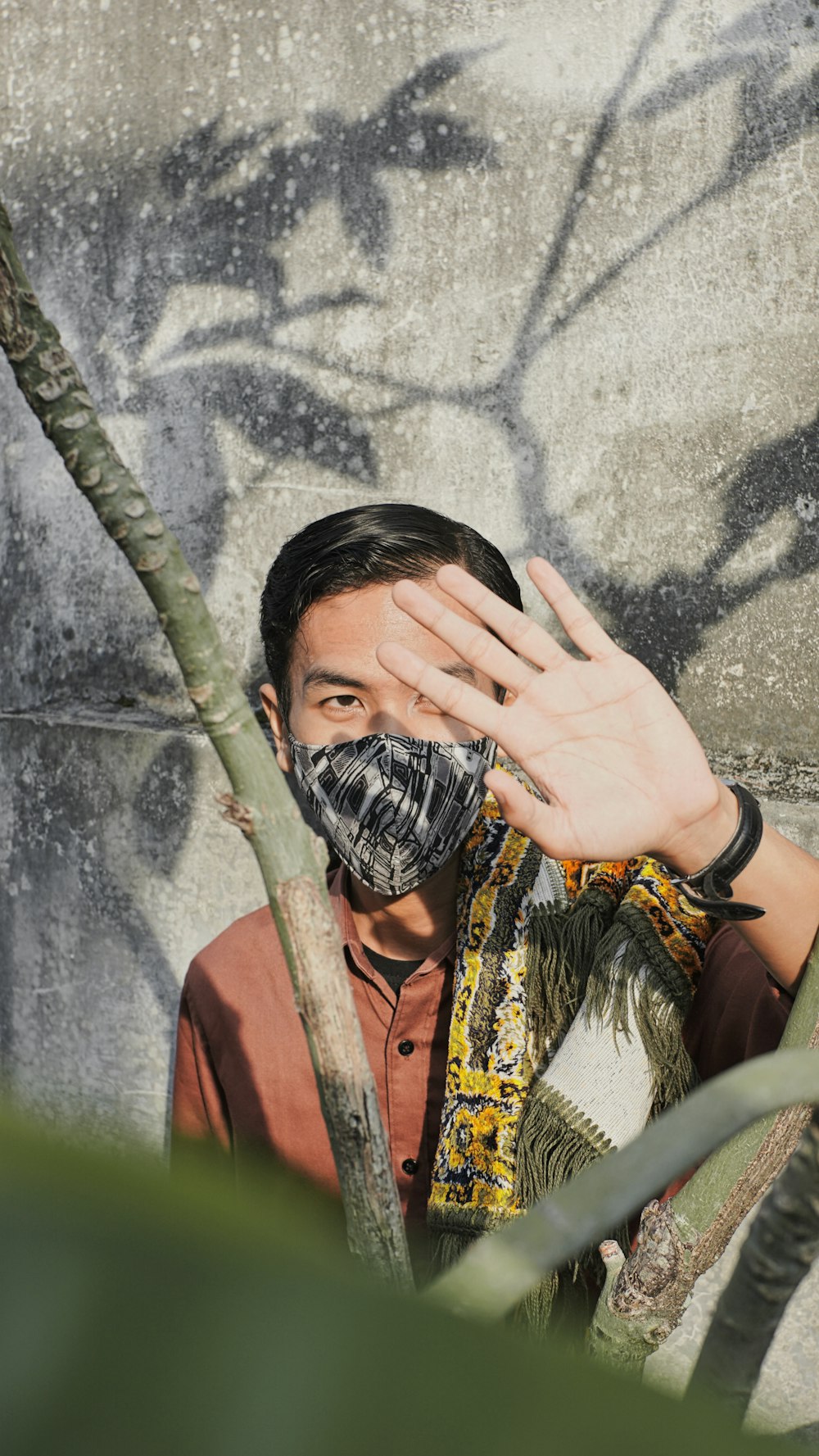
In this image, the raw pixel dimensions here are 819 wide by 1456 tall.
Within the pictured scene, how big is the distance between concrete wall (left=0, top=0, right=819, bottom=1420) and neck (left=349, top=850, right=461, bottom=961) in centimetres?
42

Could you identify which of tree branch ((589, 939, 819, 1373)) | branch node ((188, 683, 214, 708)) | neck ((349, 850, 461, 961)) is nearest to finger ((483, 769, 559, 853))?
tree branch ((589, 939, 819, 1373))

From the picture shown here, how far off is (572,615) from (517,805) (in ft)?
0.74

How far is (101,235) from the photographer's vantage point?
2.20 m

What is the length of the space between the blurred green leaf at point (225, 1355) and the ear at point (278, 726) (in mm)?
1439

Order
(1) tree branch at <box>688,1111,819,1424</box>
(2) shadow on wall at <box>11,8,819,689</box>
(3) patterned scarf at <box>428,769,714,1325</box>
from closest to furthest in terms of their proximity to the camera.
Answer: (1) tree branch at <box>688,1111,819,1424</box> < (3) patterned scarf at <box>428,769,714,1325</box> < (2) shadow on wall at <box>11,8,819,689</box>

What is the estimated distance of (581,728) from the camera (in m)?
1.11

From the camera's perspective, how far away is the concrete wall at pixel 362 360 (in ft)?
6.18

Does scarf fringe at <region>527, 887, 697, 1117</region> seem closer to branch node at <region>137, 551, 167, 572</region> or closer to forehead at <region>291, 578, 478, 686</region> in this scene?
forehead at <region>291, 578, 478, 686</region>

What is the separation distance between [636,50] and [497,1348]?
7.13ft

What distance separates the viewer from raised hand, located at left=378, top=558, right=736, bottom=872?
1.07 meters

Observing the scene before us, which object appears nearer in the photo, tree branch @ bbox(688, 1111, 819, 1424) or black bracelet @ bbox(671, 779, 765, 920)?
tree branch @ bbox(688, 1111, 819, 1424)

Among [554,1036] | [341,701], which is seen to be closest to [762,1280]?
[554,1036]

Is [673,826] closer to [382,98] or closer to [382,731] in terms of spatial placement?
[382,731]

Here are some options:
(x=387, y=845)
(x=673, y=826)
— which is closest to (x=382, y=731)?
(x=387, y=845)
